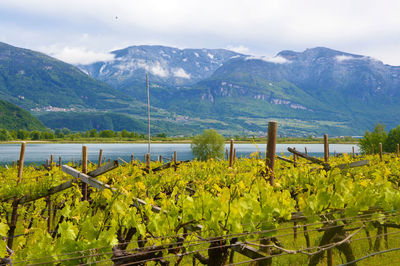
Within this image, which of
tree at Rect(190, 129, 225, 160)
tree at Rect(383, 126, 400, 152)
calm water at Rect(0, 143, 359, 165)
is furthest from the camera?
calm water at Rect(0, 143, 359, 165)

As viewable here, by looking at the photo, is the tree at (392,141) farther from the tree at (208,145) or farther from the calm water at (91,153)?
the tree at (208,145)

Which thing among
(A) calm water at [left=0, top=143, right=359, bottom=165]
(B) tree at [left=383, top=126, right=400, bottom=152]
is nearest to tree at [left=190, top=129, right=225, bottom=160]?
(A) calm water at [left=0, top=143, right=359, bottom=165]

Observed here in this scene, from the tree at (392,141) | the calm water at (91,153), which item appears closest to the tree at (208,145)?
the calm water at (91,153)

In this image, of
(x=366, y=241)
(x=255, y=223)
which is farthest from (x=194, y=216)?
(x=366, y=241)

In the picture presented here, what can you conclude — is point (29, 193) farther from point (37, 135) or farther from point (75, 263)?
point (37, 135)

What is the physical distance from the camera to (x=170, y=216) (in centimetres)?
418

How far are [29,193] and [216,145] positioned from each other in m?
55.7

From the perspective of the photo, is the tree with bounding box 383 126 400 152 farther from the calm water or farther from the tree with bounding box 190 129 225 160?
the tree with bounding box 190 129 225 160

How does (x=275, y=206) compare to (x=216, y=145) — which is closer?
(x=275, y=206)

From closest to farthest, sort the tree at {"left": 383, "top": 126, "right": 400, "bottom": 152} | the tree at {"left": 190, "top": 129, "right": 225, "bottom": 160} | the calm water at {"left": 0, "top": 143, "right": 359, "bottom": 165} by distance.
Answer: the tree at {"left": 190, "top": 129, "right": 225, "bottom": 160}, the tree at {"left": 383, "top": 126, "right": 400, "bottom": 152}, the calm water at {"left": 0, "top": 143, "right": 359, "bottom": 165}

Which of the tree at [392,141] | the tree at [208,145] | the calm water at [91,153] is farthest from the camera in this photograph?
the calm water at [91,153]

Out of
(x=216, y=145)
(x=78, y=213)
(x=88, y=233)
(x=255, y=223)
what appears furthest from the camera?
(x=216, y=145)

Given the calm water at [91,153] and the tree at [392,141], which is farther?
the calm water at [91,153]

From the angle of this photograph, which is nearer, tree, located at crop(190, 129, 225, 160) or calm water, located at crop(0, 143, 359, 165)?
tree, located at crop(190, 129, 225, 160)
